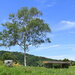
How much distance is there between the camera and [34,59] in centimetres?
5494

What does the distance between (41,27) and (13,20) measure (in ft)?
17.2

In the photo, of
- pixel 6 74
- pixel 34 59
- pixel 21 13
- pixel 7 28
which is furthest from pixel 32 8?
pixel 6 74

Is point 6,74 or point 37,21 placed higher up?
point 37,21

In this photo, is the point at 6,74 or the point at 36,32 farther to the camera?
the point at 36,32

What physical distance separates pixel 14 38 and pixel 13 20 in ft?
11.3

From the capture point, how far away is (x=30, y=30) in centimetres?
4666

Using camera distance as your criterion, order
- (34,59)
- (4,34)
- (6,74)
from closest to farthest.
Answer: (6,74)
(4,34)
(34,59)

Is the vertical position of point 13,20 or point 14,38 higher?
point 13,20

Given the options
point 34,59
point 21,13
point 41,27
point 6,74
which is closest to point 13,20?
point 21,13

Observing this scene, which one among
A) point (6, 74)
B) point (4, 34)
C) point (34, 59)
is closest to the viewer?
point (6, 74)

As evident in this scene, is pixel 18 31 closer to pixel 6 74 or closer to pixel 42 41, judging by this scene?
pixel 42 41

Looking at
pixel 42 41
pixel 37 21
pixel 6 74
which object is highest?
pixel 37 21

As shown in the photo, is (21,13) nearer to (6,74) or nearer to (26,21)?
(26,21)

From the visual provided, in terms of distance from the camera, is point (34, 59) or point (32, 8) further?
point (34, 59)
